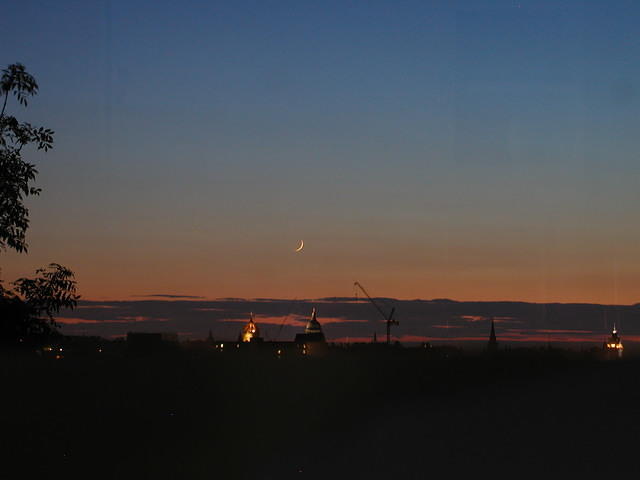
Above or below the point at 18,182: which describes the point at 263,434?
below

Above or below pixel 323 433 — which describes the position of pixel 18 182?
above

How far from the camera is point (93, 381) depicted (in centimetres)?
9381

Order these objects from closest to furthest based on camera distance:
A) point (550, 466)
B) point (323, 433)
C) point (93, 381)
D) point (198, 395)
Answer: point (550, 466) → point (323, 433) → point (198, 395) → point (93, 381)

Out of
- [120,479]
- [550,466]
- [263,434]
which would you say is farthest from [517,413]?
[120,479]

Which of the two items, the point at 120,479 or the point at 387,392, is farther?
the point at 387,392

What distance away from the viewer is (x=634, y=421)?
68875 millimetres

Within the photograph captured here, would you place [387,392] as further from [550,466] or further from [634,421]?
[550,466]

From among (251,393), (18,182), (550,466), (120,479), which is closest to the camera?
(18,182)

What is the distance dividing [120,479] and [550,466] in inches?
629

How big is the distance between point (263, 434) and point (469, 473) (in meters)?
14.7

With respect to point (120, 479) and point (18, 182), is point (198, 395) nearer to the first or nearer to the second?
point (120, 479)

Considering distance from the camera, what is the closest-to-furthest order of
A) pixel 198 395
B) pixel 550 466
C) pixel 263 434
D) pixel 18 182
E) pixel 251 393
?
pixel 18 182
pixel 550 466
pixel 263 434
pixel 198 395
pixel 251 393

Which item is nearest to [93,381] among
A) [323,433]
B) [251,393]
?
[251,393]

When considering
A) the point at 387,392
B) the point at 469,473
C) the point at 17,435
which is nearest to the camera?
the point at 469,473
